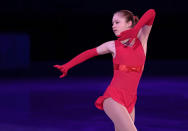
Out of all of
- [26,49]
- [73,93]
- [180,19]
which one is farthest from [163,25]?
[73,93]

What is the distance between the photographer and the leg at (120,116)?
2711 mm

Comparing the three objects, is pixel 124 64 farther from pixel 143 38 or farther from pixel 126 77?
pixel 143 38

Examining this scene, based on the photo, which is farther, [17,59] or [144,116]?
[17,59]

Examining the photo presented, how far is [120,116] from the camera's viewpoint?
8.93 ft

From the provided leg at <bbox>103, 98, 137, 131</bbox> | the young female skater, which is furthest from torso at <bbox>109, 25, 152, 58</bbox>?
leg at <bbox>103, 98, 137, 131</bbox>

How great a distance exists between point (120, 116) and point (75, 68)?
10.4m

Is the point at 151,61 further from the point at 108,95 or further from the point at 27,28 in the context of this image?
the point at 108,95

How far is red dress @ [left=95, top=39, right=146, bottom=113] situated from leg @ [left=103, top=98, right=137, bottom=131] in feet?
0.23

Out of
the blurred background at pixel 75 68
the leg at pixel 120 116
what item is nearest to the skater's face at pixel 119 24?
the leg at pixel 120 116

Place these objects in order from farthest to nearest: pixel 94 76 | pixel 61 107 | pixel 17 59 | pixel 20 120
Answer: pixel 17 59 → pixel 94 76 → pixel 61 107 → pixel 20 120

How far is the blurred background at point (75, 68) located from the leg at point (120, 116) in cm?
203

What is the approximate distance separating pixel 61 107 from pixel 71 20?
28.0 ft

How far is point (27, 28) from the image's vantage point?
46.5 feet

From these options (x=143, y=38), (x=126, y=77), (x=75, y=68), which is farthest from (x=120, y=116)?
(x=75, y=68)
